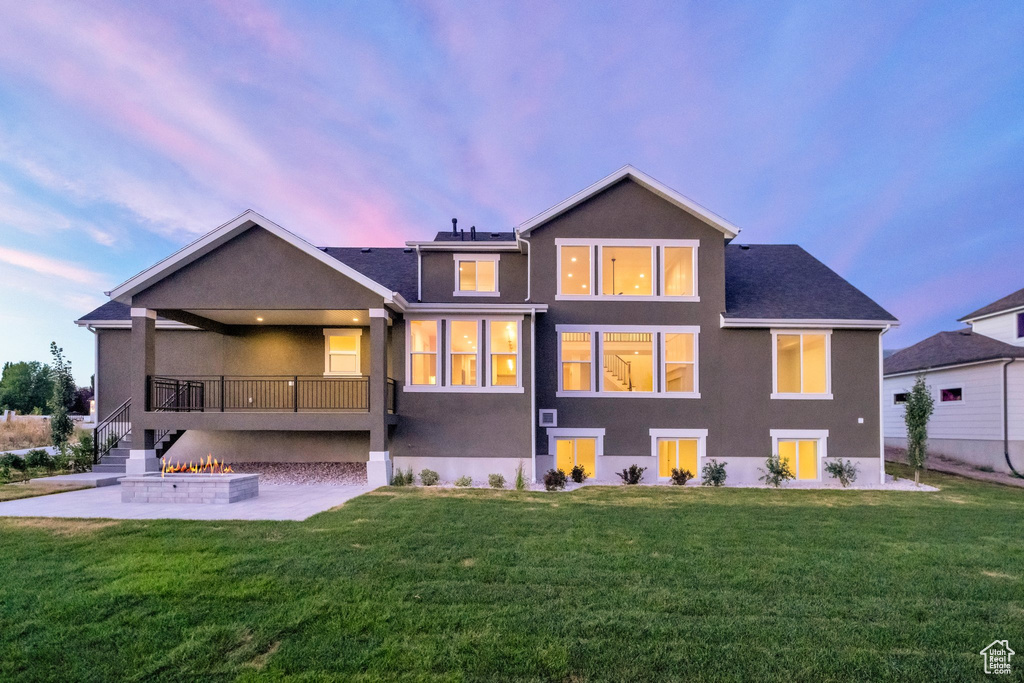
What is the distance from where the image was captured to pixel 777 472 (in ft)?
42.4

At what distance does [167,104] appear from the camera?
53.2ft

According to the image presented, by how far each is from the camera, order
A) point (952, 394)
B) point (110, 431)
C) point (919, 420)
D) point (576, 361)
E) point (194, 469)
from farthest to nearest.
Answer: point (952, 394), point (110, 431), point (576, 361), point (919, 420), point (194, 469)

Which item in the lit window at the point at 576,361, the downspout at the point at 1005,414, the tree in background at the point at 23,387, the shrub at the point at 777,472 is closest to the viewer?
the shrub at the point at 777,472

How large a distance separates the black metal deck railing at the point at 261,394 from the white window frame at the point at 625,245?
6484mm

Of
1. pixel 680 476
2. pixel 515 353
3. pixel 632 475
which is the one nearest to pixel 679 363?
pixel 680 476

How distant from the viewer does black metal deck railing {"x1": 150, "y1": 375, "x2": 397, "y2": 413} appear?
14.0m

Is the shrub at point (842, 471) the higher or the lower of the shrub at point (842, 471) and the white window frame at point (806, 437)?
the lower

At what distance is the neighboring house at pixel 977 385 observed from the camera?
15898 millimetres

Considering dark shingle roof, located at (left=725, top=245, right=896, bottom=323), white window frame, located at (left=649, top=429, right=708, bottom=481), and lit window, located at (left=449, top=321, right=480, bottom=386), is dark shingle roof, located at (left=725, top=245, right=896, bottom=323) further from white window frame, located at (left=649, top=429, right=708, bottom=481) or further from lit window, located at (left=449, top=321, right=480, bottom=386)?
lit window, located at (left=449, top=321, right=480, bottom=386)

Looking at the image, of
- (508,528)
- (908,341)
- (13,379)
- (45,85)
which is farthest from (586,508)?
(908,341)

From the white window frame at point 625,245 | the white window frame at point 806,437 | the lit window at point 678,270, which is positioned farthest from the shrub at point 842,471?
the lit window at point 678,270

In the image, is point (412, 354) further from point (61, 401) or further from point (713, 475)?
point (61, 401)

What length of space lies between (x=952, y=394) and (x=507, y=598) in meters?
21.2

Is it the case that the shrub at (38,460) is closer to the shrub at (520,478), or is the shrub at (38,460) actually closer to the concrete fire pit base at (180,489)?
the concrete fire pit base at (180,489)
